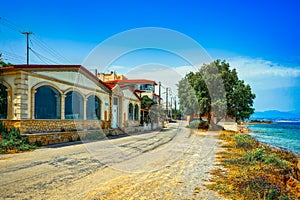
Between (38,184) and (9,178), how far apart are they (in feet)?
3.83

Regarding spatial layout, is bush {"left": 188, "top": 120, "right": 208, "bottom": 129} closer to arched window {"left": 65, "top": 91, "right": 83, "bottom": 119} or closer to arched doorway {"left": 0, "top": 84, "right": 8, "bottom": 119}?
arched window {"left": 65, "top": 91, "right": 83, "bottom": 119}

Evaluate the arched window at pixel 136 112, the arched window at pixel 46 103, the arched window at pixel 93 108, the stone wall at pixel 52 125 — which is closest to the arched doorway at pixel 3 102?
the stone wall at pixel 52 125

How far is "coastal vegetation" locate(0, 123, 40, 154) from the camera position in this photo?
1116 cm

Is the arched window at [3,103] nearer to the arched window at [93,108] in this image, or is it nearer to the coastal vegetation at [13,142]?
the coastal vegetation at [13,142]

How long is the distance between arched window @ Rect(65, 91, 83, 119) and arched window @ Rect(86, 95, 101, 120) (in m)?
0.94

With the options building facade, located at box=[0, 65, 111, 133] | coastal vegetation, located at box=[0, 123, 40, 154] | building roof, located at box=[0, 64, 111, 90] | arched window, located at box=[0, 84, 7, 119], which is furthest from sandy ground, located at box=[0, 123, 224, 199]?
building roof, located at box=[0, 64, 111, 90]

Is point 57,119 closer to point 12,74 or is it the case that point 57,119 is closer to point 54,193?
point 12,74

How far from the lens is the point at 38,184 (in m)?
6.02

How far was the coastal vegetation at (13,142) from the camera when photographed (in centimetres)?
1116

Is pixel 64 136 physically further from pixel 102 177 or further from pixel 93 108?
pixel 102 177

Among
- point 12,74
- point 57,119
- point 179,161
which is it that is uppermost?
point 12,74

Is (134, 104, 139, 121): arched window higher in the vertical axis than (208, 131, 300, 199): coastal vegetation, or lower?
higher

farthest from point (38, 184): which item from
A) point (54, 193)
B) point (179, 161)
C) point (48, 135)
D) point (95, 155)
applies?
point (48, 135)

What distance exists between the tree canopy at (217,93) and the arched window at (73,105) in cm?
1712
